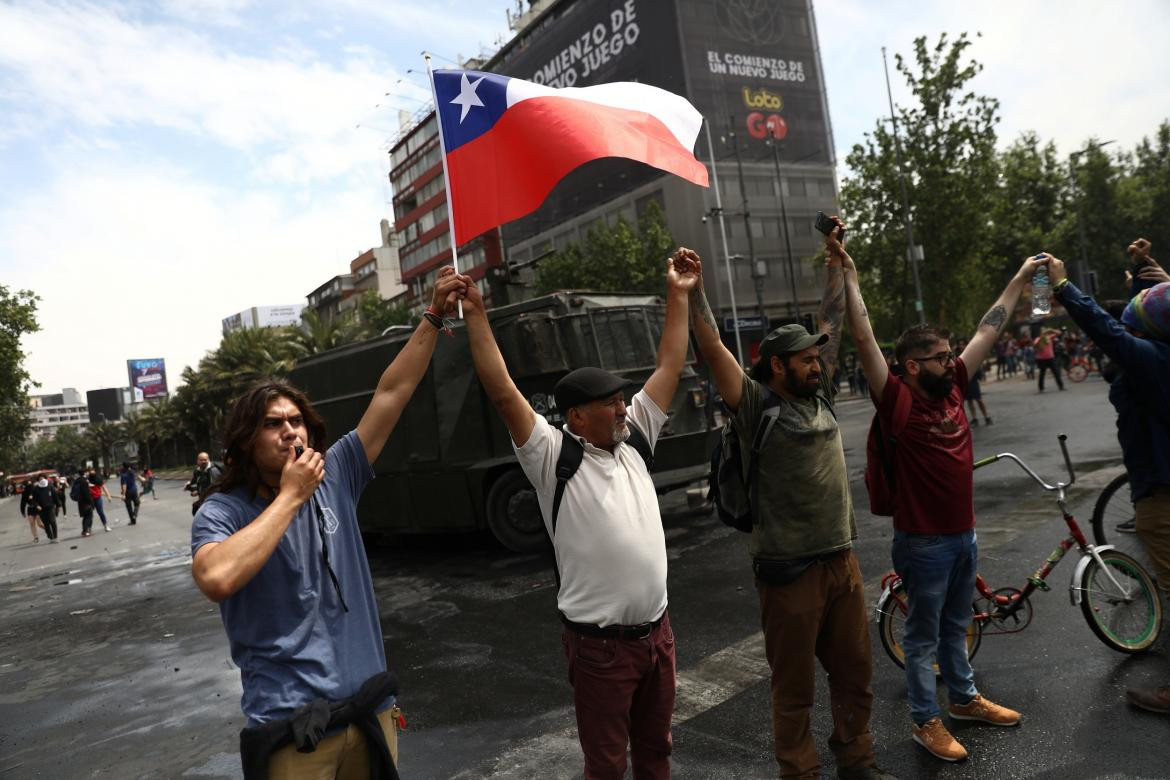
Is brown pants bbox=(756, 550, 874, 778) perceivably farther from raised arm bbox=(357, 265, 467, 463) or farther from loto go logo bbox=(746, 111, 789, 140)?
loto go logo bbox=(746, 111, 789, 140)

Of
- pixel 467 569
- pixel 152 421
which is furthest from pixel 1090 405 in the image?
Result: pixel 152 421

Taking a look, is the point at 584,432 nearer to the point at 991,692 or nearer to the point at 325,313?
the point at 991,692

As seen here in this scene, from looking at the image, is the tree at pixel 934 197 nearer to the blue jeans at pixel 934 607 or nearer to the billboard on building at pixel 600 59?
the billboard on building at pixel 600 59

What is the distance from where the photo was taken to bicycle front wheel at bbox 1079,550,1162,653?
435 cm

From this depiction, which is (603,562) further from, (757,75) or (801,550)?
(757,75)

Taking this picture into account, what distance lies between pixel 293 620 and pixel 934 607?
9.14ft

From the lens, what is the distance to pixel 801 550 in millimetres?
3277

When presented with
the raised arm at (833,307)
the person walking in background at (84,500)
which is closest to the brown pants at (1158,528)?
the raised arm at (833,307)

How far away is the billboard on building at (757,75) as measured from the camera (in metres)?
48.2

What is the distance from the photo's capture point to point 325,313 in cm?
10875

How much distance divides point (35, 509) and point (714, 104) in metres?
39.9

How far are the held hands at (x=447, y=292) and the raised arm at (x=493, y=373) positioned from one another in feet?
0.12

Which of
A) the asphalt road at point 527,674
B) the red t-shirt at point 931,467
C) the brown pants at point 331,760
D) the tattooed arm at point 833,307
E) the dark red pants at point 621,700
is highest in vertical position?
the tattooed arm at point 833,307

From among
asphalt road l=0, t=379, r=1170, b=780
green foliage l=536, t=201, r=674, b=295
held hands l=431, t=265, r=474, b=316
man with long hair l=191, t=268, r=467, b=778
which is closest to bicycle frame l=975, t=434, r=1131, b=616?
asphalt road l=0, t=379, r=1170, b=780
